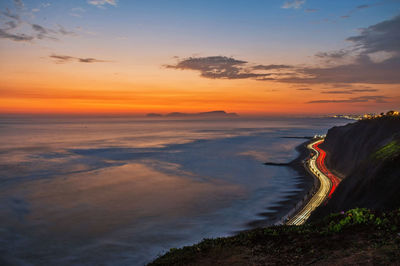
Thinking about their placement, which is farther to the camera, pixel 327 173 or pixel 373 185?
pixel 327 173

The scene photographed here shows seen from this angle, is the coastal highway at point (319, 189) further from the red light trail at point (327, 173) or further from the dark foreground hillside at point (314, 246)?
the dark foreground hillside at point (314, 246)

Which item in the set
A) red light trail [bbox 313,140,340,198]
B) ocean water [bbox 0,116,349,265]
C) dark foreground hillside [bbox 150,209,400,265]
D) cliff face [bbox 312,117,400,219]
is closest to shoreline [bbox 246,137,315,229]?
ocean water [bbox 0,116,349,265]

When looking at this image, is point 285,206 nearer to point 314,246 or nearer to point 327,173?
point 327,173

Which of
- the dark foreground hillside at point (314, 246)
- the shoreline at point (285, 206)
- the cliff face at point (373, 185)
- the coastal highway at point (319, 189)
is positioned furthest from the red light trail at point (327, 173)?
the dark foreground hillside at point (314, 246)

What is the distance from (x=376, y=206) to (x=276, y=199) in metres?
22.1

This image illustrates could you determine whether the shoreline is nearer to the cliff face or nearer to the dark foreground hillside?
the cliff face

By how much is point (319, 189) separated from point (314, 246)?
118 ft

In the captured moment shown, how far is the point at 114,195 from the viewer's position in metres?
44.7

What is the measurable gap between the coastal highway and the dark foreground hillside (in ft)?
56.0

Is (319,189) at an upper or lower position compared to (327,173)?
lower

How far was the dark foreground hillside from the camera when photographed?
10945 mm

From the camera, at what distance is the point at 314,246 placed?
12680 millimetres

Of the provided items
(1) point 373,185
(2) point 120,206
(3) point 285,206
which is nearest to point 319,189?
(3) point 285,206

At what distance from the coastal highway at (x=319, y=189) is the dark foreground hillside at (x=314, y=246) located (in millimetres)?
17065
